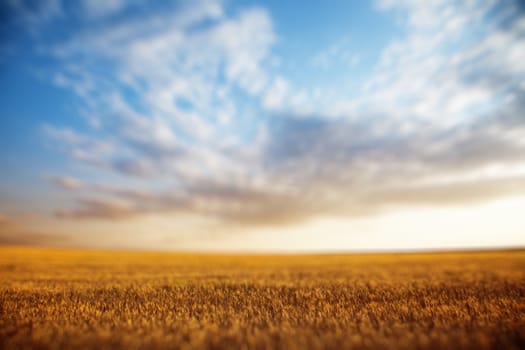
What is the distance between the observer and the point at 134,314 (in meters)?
6.67

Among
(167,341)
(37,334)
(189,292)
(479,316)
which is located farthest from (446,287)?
(37,334)

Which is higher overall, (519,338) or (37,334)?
(37,334)

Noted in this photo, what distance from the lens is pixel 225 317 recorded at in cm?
658

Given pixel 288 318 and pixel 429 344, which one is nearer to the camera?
pixel 429 344

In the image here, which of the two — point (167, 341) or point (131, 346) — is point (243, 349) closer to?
point (167, 341)

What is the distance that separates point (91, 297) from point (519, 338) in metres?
11.3

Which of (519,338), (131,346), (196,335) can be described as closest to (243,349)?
(196,335)

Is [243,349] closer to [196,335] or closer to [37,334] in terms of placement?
[196,335]

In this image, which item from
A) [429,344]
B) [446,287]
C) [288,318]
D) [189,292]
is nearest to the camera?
[429,344]

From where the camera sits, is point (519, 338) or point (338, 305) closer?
point (519, 338)

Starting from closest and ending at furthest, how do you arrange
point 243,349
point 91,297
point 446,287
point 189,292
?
point 243,349 < point 91,297 < point 189,292 < point 446,287

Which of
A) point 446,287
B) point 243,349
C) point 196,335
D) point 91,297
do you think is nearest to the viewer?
point 243,349

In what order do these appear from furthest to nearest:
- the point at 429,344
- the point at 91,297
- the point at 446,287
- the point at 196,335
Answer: the point at 446,287, the point at 91,297, the point at 196,335, the point at 429,344

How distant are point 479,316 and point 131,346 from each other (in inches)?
318
